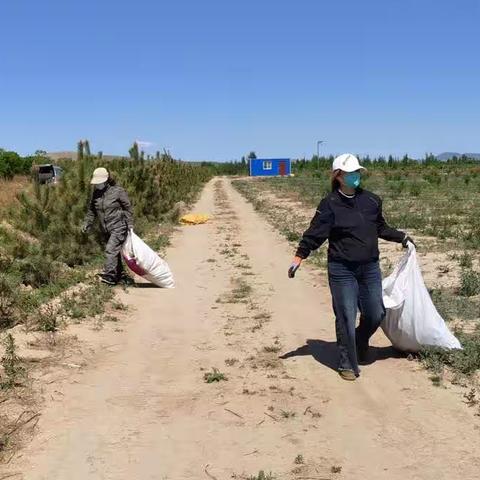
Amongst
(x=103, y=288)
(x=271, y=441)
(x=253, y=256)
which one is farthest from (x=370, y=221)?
(x=253, y=256)

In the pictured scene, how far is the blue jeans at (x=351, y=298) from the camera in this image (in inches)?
194

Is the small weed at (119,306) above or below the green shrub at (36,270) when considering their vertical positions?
below

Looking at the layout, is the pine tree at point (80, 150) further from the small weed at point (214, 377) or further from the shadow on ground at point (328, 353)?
the small weed at point (214, 377)

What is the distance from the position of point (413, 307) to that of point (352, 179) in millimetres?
1246

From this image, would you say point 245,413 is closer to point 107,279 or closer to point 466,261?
point 107,279

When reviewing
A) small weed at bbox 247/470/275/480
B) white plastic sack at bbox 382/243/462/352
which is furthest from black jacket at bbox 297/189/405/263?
small weed at bbox 247/470/275/480

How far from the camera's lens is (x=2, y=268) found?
809 centimetres

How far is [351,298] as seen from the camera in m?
4.93

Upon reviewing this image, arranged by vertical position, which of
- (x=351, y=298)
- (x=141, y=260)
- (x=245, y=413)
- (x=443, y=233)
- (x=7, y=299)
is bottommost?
(x=245, y=413)

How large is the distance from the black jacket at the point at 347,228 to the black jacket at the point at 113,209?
427 centimetres

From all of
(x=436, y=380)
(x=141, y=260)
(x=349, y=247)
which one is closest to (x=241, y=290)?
(x=141, y=260)

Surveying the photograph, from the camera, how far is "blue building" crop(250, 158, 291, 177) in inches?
3024

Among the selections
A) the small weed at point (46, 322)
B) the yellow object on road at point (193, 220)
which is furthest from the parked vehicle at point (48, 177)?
the yellow object on road at point (193, 220)

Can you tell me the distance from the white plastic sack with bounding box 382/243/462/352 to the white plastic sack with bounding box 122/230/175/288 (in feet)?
13.4
